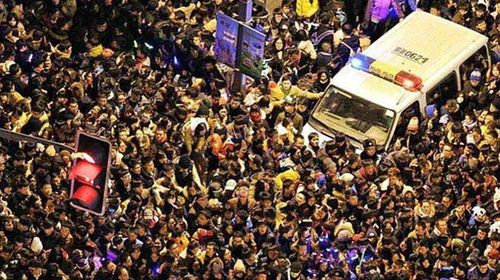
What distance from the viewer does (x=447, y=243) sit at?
19.2 m

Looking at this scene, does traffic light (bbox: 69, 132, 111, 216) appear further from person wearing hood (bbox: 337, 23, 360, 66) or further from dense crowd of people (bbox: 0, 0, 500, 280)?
person wearing hood (bbox: 337, 23, 360, 66)

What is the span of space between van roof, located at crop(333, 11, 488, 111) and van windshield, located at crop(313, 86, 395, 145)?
0.36ft

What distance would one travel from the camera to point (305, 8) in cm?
2450

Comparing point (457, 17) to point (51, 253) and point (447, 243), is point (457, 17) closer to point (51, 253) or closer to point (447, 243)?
point (447, 243)

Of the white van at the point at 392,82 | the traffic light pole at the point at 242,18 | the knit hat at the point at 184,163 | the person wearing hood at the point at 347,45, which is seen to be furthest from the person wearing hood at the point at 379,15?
the knit hat at the point at 184,163

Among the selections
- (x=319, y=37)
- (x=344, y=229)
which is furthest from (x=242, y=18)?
(x=344, y=229)

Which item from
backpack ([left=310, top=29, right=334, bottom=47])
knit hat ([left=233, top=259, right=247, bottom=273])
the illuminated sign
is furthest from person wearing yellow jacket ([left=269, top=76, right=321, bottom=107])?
knit hat ([left=233, top=259, right=247, bottom=273])

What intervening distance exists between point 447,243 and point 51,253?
4.81 metres

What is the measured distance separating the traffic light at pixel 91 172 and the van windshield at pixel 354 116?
21.1 ft

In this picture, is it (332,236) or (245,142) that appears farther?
(245,142)

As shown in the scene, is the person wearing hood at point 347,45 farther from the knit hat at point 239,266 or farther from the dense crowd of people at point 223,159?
the knit hat at point 239,266

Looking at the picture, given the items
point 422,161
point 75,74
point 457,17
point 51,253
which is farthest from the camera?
point 457,17

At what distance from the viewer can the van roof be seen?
2153 centimetres

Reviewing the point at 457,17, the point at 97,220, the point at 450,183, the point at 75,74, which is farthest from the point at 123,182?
the point at 457,17
